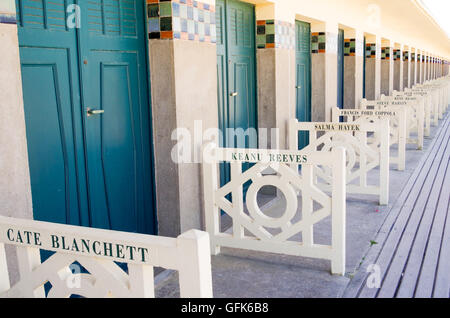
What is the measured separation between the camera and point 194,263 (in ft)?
5.14

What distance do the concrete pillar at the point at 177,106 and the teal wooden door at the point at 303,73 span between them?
3125 millimetres

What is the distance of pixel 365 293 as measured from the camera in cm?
300

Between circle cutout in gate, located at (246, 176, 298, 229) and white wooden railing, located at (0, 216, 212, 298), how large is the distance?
1813mm

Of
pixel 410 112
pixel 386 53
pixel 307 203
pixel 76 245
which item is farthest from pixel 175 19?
pixel 386 53

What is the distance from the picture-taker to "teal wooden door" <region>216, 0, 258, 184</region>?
4980 mm

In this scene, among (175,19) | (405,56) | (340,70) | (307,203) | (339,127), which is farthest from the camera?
(405,56)

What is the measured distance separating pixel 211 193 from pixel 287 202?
1.96 ft

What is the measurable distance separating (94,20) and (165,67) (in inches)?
24.1

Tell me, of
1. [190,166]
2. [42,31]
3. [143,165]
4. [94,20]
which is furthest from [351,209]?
[42,31]

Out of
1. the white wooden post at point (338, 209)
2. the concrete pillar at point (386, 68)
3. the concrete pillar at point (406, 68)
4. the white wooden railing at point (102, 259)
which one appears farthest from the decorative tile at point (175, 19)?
the concrete pillar at point (406, 68)

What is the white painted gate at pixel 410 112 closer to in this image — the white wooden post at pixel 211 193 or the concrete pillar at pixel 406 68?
the white wooden post at pixel 211 193

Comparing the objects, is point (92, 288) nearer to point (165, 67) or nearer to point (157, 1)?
point (165, 67)

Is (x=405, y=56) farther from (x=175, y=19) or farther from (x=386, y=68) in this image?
(x=175, y=19)

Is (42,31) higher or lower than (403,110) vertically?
higher
